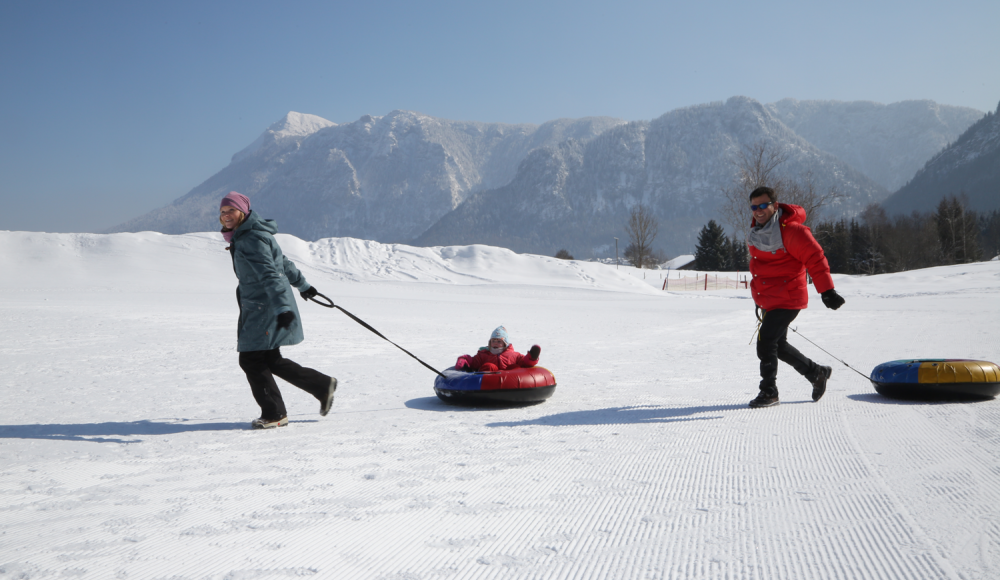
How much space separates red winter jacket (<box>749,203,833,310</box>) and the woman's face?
376 cm

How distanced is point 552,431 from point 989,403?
3276 millimetres

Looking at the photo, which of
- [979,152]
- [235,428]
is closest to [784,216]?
[235,428]

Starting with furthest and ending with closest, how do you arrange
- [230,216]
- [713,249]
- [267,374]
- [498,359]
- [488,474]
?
1. [713,249]
2. [498,359]
3. [267,374]
4. [230,216]
5. [488,474]

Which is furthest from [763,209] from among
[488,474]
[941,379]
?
[488,474]

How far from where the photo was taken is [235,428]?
161 inches

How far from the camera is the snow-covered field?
6.21ft

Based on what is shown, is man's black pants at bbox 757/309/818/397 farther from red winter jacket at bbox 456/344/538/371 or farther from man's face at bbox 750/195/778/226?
red winter jacket at bbox 456/344/538/371

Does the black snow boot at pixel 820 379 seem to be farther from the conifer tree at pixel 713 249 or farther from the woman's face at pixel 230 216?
the conifer tree at pixel 713 249

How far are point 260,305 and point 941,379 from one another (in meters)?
4.95

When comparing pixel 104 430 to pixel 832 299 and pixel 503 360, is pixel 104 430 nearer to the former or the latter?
pixel 503 360

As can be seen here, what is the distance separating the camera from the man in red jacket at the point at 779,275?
418 centimetres

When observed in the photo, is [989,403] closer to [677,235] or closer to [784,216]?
[784,216]

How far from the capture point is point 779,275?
4.36m

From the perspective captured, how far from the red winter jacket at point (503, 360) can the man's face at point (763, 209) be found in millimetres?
2157
